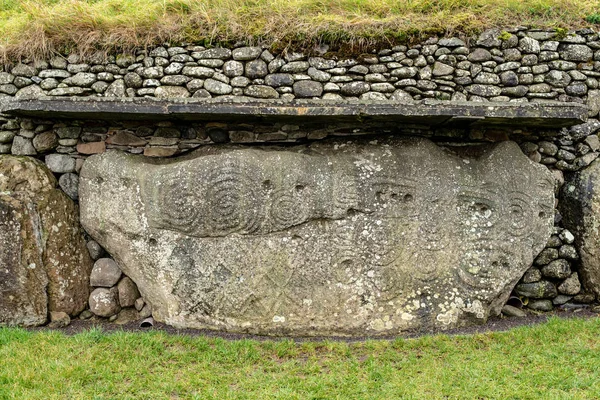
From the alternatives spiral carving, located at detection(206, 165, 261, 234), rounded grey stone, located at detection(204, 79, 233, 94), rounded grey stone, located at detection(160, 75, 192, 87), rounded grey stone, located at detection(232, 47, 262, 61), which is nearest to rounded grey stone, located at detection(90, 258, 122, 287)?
spiral carving, located at detection(206, 165, 261, 234)

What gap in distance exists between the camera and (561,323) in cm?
541

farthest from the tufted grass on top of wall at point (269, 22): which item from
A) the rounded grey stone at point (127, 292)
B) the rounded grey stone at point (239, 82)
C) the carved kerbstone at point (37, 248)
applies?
the rounded grey stone at point (127, 292)

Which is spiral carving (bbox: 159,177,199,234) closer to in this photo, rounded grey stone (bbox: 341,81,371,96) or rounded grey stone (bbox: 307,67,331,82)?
rounded grey stone (bbox: 307,67,331,82)

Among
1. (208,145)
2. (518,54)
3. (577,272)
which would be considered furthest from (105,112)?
(577,272)

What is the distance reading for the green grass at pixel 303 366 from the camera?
4.23 m

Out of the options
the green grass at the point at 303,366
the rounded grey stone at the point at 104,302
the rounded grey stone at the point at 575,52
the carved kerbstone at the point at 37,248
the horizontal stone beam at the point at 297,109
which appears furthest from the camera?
the rounded grey stone at the point at 575,52

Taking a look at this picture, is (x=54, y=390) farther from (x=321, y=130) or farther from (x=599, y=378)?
(x=599, y=378)

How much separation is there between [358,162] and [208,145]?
157 centimetres

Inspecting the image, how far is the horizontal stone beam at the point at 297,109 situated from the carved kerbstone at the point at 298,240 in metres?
0.59

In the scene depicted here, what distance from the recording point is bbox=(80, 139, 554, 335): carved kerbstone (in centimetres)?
537

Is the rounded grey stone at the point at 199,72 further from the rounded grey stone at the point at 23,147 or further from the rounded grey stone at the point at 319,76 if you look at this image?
the rounded grey stone at the point at 23,147

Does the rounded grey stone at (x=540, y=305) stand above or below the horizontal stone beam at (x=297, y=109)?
below

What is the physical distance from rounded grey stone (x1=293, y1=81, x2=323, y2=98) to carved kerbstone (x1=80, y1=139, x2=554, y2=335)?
25.9 inches

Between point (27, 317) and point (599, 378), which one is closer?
point (599, 378)
